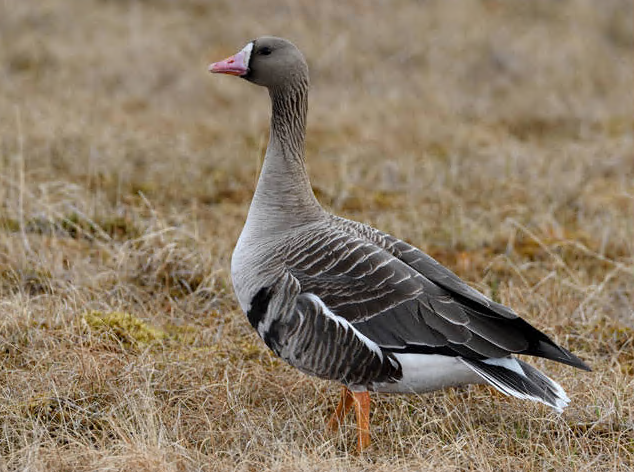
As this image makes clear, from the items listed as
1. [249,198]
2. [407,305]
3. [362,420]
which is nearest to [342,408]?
[362,420]

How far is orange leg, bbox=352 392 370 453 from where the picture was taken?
4391mm

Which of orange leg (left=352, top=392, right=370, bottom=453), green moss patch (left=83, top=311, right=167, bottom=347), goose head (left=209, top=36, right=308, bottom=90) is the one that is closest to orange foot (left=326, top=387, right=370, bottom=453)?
orange leg (left=352, top=392, right=370, bottom=453)

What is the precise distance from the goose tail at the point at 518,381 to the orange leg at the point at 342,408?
2.75 ft

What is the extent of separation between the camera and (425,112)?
12.6 m

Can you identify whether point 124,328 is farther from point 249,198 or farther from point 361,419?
point 249,198

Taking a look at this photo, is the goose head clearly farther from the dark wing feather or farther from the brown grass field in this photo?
the brown grass field

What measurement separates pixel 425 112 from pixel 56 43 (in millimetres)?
6186

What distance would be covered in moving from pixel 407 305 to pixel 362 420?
0.66 meters

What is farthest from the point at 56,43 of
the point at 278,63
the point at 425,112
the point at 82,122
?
the point at 278,63

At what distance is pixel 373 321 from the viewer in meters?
4.36

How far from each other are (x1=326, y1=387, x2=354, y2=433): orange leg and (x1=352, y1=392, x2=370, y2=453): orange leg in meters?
0.27

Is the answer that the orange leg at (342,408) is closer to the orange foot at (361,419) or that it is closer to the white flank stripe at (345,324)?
the orange foot at (361,419)

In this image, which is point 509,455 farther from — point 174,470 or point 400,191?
point 400,191

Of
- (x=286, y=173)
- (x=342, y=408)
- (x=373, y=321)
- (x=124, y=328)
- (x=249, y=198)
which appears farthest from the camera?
(x=249, y=198)
